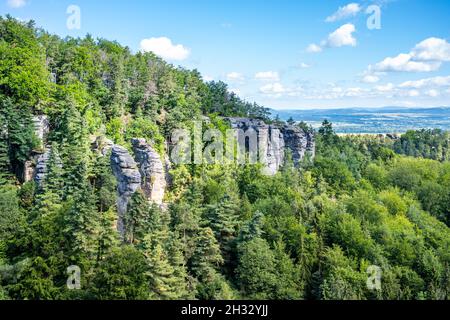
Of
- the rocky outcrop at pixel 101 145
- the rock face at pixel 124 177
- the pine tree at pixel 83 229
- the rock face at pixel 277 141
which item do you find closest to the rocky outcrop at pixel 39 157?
the rocky outcrop at pixel 101 145

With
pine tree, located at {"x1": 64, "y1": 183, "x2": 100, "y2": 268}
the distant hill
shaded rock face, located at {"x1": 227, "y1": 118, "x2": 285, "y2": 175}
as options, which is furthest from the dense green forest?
the distant hill

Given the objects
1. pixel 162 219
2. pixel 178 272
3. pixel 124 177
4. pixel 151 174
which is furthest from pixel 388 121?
pixel 178 272

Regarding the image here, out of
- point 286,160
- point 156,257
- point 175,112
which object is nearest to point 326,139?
point 286,160

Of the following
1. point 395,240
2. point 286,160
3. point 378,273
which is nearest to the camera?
point 378,273

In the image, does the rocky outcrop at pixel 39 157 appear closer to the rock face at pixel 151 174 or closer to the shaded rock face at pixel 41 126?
the shaded rock face at pixel 41 126

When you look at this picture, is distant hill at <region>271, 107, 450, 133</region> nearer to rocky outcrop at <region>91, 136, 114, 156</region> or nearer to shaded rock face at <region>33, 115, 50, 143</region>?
rocky outcrop at <region>91, 136, 114, 156</region>
